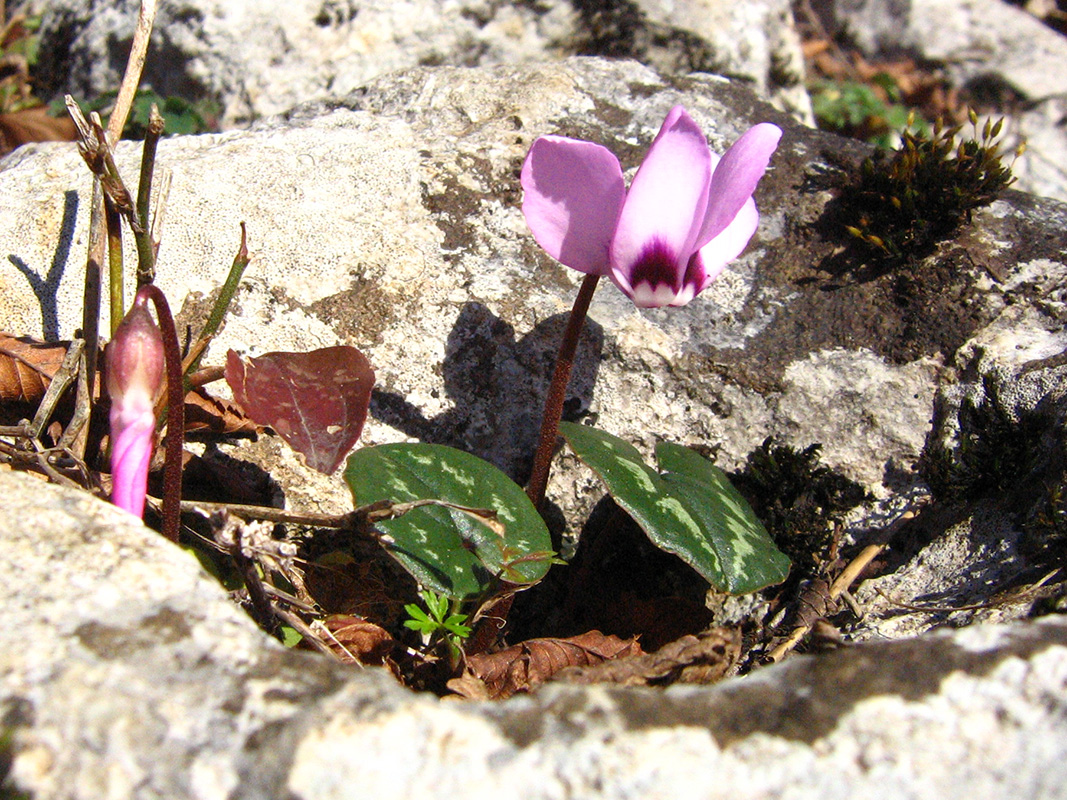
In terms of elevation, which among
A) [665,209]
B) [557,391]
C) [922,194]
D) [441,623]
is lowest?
[441,623]

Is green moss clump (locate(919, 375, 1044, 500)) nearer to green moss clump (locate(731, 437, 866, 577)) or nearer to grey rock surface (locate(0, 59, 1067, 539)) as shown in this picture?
grey rock surface (locate(0, 59, 1067, 539))

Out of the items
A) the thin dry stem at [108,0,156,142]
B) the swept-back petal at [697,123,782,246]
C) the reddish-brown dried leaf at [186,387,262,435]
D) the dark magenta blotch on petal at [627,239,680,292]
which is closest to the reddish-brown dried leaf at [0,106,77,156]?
the thin dry stem at [108,0,156,142]

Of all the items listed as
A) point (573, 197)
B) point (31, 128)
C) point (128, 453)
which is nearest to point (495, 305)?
point (573, 197)

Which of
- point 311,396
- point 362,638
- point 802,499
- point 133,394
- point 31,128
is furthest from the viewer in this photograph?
point 31,128

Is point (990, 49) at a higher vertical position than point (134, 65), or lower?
lower

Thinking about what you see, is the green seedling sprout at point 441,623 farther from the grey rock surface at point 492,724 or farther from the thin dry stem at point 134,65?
the thin dry stem at point 134,65

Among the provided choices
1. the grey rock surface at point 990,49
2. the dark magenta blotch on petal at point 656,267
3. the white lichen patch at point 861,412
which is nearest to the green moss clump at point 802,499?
the white lichen patch at point 861,412

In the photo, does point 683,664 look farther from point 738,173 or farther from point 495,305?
point 495,305
